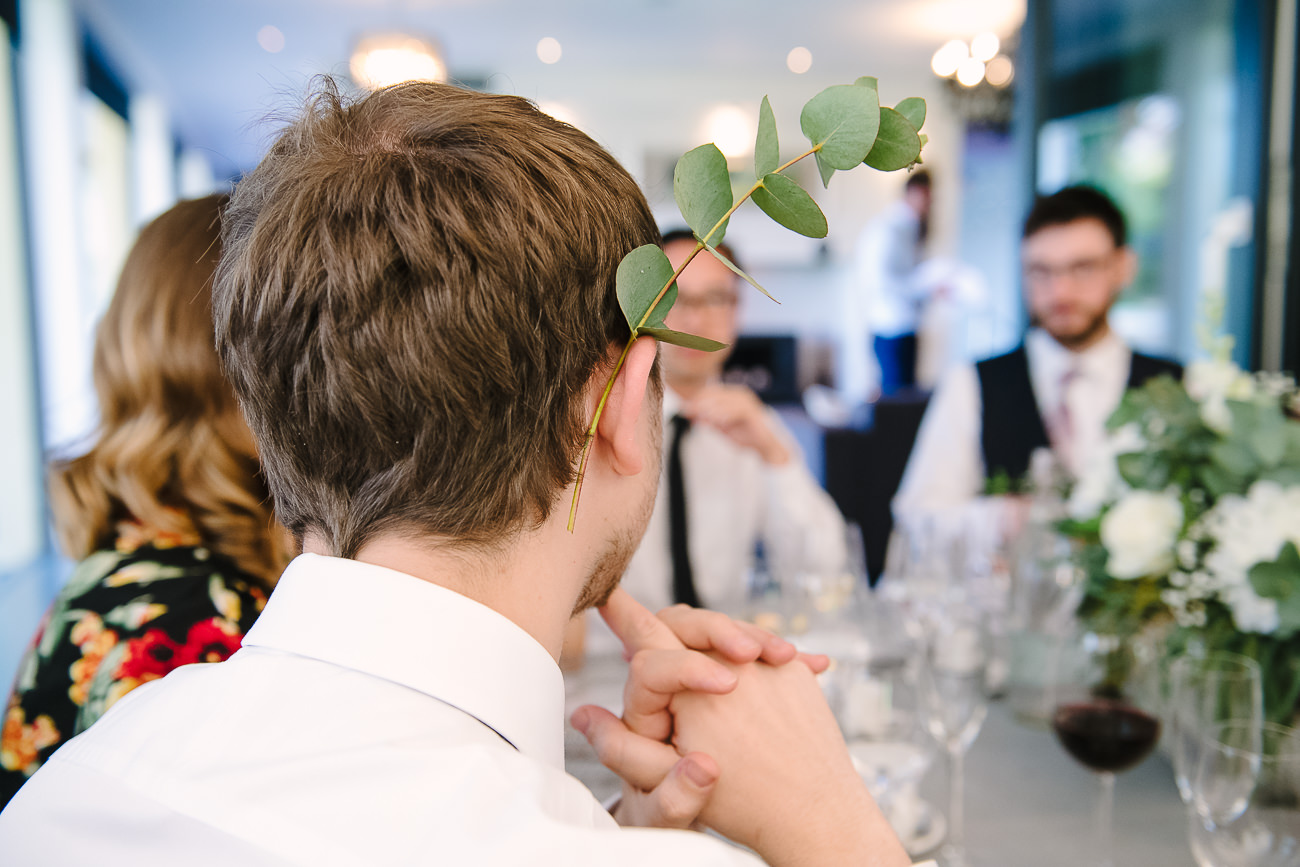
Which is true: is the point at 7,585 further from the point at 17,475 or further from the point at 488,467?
the point at 488,467

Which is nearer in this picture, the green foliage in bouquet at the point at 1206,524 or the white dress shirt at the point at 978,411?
the green foliage in bouquet at the point at 1206,524

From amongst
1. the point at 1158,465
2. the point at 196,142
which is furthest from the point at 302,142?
the point at 196,142

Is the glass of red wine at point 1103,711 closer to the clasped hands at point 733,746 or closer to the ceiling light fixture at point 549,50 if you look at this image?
the clasped hands at point 733,746

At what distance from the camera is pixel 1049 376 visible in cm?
258

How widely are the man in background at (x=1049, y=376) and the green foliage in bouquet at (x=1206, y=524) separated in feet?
4.19

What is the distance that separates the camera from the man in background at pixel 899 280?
6906 mm

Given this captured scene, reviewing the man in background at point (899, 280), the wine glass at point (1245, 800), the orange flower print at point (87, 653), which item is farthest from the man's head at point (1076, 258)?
the man in background at point (899, 280)

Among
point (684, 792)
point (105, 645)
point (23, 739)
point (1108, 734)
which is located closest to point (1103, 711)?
point (1108, 734)

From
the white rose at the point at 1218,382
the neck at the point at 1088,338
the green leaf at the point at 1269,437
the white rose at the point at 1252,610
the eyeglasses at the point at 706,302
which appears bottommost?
the white rose at the point at 1252,610

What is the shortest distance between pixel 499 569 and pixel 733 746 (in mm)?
237

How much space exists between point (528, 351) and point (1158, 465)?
0.92 meters

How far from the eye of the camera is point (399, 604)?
558 mm

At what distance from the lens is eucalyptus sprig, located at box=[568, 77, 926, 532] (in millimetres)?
575

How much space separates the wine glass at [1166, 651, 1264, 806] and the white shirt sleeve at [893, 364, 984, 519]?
5.74ft
